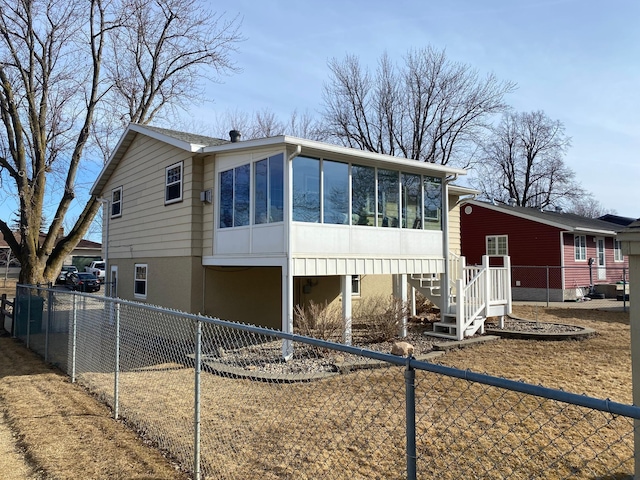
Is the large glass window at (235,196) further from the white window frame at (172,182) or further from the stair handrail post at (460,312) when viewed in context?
the stair handrail post at (460,312)

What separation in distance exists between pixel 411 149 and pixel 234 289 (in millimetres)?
22689

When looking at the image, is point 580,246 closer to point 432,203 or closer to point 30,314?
point 432,203

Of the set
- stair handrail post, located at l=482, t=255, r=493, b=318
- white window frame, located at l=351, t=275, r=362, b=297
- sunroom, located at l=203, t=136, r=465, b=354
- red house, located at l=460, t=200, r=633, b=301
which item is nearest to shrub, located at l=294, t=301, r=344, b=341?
sunroom, located at l=203, t=136, r=465, b=354

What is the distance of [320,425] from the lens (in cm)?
505

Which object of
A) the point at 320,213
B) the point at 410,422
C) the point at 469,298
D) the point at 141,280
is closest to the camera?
the point at 410,422

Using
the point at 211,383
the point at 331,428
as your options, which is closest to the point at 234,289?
the point at 211,383

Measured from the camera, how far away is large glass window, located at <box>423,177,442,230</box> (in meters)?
11.6

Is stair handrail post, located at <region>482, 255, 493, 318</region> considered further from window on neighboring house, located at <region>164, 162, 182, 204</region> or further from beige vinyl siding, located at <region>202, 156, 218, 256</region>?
window on neighboring house, located at <region>164, 162, 182, 204</region>

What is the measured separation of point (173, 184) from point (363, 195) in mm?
5045

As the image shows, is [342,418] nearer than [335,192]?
Yes

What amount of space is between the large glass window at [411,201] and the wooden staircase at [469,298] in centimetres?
161

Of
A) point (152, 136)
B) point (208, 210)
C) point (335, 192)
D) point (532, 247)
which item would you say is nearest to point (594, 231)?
point (532, 247)

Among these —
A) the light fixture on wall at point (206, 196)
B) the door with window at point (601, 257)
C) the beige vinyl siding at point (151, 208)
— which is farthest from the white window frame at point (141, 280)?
the door with window at point (601, 257)

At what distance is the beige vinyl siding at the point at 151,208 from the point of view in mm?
11109
